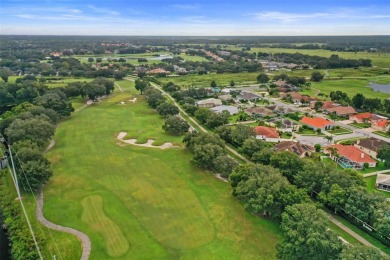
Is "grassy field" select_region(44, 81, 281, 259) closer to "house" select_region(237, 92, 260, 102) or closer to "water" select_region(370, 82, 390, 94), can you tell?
"house" select_region(237, 92, 260, 102)

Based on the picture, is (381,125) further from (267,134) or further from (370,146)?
(267,134)

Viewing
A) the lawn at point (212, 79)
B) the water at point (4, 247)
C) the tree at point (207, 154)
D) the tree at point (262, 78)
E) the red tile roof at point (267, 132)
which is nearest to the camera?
the water at point (4, 247)

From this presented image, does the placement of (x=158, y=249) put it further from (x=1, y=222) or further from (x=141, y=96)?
(x=141, y=96)

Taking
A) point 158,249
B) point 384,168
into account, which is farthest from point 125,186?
point 384,168

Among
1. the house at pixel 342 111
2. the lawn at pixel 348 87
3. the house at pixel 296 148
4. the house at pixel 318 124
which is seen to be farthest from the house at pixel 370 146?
the lawn at pixel 348 87

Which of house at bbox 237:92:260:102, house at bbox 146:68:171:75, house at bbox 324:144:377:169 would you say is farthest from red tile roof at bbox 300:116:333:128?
house at bbox 146:68:171:75

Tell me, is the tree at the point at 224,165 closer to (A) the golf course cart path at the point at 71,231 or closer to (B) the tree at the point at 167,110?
(A) the golf course cart path at the point at 71,231
